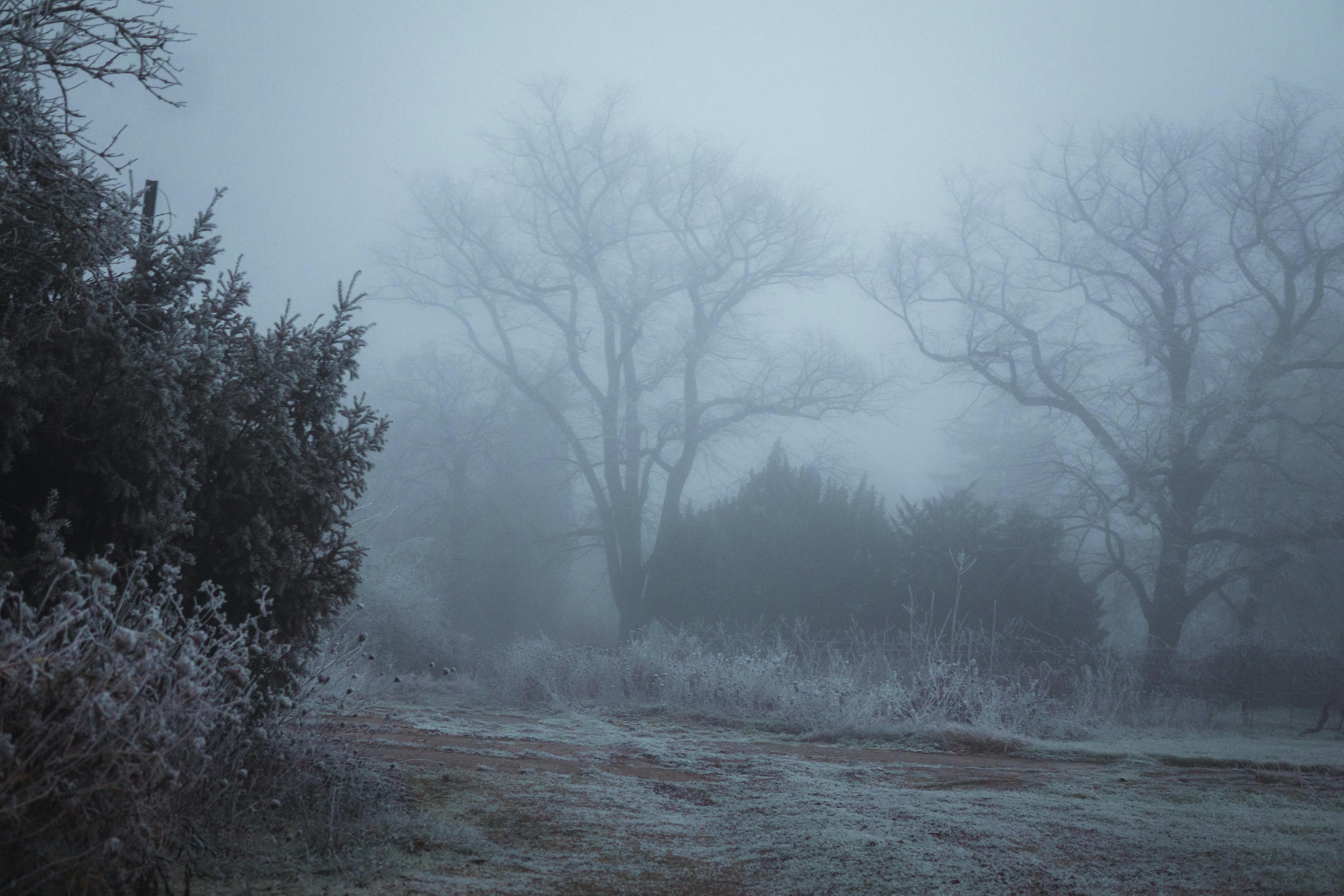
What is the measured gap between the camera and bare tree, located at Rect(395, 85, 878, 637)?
23.4m

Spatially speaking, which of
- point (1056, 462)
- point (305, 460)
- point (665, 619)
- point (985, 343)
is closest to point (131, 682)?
point (305, 460)

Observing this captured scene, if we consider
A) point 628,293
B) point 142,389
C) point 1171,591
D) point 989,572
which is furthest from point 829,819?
point 628,293

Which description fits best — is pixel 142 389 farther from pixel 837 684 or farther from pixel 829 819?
pixel 837 684

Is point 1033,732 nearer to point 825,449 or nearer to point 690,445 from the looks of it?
point 825,449

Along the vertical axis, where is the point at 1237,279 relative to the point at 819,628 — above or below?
above

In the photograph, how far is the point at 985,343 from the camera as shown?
2138 cm

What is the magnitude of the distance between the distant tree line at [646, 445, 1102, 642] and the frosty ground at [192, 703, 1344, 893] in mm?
7337

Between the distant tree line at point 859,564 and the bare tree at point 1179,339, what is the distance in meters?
2.29

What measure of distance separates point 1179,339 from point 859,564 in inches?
354

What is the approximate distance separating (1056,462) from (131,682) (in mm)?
19452

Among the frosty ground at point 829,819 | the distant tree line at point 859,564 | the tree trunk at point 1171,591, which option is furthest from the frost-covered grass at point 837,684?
the tree trunk at point 1171,591

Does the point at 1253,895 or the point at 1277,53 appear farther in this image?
the point at 1277,53

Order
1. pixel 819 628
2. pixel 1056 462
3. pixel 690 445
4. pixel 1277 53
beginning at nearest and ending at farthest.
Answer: pixel 819 628 < pixel 1056 462 < pixel 690 445 < pixel 1277 53

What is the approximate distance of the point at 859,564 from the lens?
1800cm
